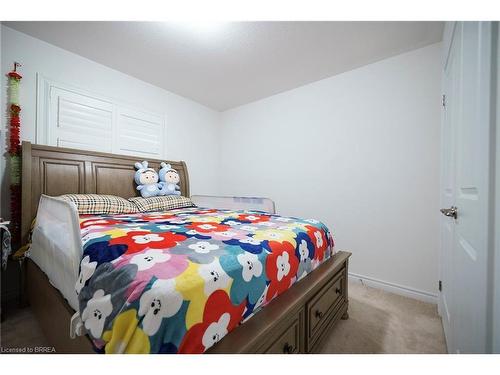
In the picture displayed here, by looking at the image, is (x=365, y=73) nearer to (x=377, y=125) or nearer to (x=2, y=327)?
(x=377, y=125)

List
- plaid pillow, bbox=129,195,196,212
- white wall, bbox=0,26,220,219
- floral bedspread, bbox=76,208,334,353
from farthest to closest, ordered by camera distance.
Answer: plaid pillow, bbox=129,195,196,212 < white wall, bbox=0,26,220,219 < floral bedspread, bbox=76,208,334,353

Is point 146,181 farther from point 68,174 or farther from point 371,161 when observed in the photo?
point 371,161

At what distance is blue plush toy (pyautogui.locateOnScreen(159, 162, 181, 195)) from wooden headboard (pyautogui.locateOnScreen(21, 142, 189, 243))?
306mm

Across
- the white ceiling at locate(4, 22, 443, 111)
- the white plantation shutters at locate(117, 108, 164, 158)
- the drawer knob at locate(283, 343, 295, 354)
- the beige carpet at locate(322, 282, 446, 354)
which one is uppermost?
the white ceiling at locate(4, 22, 443, 111)

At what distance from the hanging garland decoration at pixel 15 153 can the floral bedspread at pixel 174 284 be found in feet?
4.19

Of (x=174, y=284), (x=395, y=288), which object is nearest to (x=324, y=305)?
(x=174, y=284)

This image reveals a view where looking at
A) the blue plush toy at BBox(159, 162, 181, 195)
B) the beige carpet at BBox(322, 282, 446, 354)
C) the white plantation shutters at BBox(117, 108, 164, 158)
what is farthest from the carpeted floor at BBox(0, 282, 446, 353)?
the white plantation shutters at BBox(117, 108, 164, 158)

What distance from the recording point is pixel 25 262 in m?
1.70

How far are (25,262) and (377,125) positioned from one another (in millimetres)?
3359

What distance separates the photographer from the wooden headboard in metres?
1.72

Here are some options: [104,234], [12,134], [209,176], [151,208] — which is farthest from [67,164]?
[209,176]

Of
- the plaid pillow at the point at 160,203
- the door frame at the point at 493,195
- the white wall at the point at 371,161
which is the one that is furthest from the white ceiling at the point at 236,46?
the plaid pillow at the point at 160,203

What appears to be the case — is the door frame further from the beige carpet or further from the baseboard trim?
the baseboard trim

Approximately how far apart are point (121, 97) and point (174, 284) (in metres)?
2.59
